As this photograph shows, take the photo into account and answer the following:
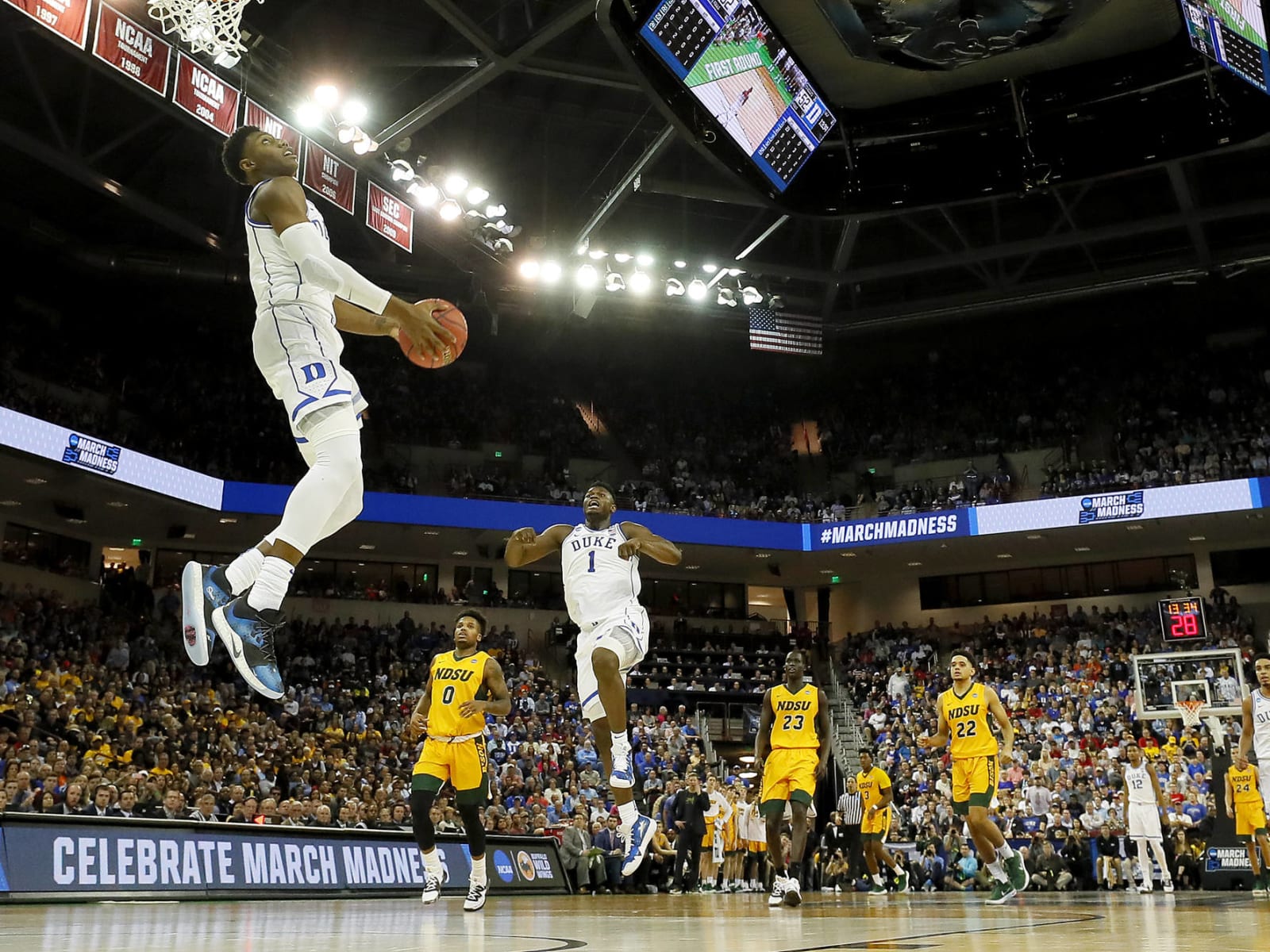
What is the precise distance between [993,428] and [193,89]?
23.4m

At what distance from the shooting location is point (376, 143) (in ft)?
54.7

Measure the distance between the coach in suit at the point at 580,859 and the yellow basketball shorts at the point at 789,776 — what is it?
646 cm

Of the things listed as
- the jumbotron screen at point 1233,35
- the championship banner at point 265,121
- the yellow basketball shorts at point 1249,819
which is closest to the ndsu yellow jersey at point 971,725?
the yellow basketball shorts at point 1249,819

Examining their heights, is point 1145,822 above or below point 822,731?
below

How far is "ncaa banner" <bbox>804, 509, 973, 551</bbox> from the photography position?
1086 inches

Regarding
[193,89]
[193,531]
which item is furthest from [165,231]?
[193,89]

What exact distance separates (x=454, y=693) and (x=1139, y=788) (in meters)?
10.8

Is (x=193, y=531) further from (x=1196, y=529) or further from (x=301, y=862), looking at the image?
(x=1196, y=529)

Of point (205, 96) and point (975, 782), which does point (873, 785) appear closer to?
point (975, 782)

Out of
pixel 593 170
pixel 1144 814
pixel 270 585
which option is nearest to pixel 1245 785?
pixel 1144 814

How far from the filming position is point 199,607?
4238 millimetres

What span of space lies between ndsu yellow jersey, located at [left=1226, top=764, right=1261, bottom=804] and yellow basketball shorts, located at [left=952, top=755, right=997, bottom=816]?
200 inches

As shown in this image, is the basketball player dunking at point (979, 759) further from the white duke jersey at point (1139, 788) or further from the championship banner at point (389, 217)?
the championship banner at point (389, 217)

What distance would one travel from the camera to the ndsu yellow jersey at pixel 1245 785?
41.9 ft
